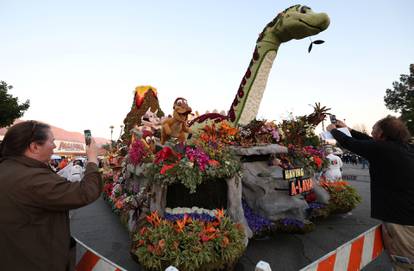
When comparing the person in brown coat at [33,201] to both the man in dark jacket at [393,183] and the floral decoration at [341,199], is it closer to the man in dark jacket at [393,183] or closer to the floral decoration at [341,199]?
the man in dark jacket at [393,183]

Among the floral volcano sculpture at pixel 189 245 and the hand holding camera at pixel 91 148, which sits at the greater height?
the hand holding camera at pixel 91 148

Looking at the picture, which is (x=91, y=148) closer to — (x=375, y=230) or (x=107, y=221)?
(x=375, y=230)

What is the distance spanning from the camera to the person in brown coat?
4.95 ft

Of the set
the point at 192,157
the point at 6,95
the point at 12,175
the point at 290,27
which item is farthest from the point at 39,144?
the point at 6,95

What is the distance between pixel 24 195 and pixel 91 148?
0.55 m

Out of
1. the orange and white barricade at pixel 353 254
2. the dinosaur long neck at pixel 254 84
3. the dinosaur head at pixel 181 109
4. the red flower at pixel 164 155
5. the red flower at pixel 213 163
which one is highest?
the dinosaur long neck at pixel 254 84

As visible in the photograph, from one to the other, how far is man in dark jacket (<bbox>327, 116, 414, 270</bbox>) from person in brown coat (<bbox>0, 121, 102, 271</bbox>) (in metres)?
2.49

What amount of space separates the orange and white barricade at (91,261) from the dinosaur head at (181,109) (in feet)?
11.4

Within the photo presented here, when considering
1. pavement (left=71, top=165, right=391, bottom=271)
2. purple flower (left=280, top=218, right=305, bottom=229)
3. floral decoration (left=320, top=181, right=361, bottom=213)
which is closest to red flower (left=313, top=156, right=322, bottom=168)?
floral decoration (left=320, top=181, right=361, bottom=213)

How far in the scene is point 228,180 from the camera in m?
4.54

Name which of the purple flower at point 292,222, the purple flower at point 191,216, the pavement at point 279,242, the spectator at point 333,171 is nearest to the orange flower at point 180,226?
the purple flower at point 191,216

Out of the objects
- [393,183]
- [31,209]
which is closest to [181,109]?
[393,183]

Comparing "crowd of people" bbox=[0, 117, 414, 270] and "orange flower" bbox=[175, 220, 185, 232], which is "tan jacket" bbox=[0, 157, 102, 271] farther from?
"orange flower" bbox=[175, 220, 185, 232]

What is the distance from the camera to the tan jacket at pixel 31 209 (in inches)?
59.4
